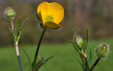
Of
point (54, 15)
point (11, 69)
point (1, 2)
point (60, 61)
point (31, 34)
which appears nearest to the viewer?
point (54, 15)

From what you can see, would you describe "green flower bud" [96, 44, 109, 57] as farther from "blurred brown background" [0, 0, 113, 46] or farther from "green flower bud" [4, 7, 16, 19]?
"blurred brown background" [0, 0, 113, 46]

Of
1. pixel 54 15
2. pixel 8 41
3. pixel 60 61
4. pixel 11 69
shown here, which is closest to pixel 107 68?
pixel 60 61

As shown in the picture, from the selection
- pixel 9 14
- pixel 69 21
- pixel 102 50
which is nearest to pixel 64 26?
pixel 69 21

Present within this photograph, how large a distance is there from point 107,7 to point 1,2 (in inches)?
551

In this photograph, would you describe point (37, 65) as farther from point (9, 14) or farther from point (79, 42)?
point (9, 14)

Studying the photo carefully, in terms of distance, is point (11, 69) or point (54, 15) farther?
point (11, 69)

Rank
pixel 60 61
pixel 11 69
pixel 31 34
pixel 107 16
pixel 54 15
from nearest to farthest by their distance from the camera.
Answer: pixel 54 15 < pixel 11 69 < pixel 60 61 < pixel 31 34 < pixel 107 16

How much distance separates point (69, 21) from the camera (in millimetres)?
22516

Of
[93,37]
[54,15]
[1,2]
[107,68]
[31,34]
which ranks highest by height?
[54,15]

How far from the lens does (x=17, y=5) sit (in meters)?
19.6

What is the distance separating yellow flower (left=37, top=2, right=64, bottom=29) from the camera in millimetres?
758

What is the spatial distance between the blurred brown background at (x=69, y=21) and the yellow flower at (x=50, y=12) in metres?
15.0

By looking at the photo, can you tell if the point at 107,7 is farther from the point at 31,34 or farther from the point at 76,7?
the point at 31,34

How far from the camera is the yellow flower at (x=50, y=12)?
2.49 feet
